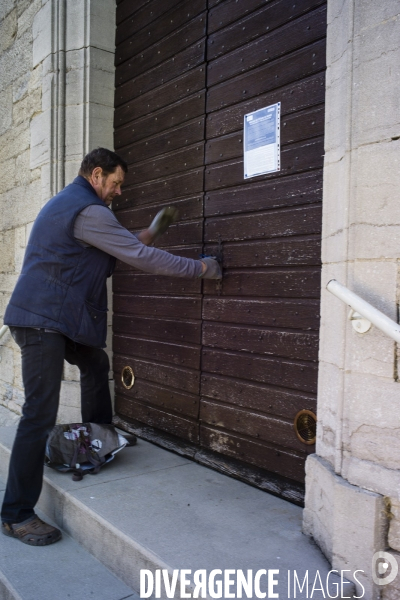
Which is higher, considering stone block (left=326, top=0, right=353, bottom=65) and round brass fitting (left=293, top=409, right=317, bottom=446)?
stone block (left=326, top=0, right=353, bottom=65)

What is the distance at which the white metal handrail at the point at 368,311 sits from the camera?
1.89 meters

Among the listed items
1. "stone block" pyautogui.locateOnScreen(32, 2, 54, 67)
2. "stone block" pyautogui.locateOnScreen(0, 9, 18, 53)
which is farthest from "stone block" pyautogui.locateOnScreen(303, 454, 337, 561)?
"stone block" pyautogui.locateOnScreen(0, 9, 18, 53)

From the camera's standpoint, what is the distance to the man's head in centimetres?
320

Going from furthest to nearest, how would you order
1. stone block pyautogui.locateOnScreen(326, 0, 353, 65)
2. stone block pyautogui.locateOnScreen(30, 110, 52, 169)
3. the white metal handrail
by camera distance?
stone block pyautogui.locateOnScreen(30, 110, 52, 169) < stone block pyautogui.locateOnScreen(326, 0, 353, 65) < the white metal handrail

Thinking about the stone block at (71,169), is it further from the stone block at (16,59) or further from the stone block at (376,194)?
the stone block at (376,194)

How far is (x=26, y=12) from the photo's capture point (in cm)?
520

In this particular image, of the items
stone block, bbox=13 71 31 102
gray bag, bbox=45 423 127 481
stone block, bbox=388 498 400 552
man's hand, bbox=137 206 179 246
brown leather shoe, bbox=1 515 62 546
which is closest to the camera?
stone block, bbox=388 498 400 552

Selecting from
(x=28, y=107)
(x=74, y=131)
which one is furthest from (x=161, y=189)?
(x=28, y=107)

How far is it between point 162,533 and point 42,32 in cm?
421

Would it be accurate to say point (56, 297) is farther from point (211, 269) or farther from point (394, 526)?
point (394, 526)

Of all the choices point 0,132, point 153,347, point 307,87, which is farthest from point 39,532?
point 0,132

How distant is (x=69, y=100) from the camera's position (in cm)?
455

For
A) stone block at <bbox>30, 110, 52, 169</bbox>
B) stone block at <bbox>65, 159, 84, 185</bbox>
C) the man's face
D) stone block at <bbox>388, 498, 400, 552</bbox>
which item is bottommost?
stone block at <bbox>388, 498, 400, 552</bbox>

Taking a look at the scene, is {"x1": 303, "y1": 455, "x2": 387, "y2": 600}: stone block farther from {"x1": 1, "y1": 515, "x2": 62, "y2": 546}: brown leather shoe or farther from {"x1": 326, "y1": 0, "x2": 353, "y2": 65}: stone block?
{"x1": 326, "y1": 0, "x2": 353, "y2": 65}: stone block
